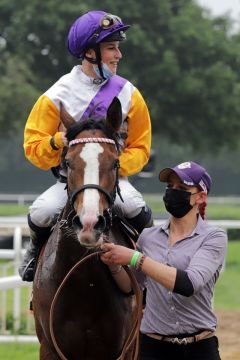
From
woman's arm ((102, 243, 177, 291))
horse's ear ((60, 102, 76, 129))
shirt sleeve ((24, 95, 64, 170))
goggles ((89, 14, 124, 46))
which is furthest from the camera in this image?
goggles ((89, 14, 124, 46))

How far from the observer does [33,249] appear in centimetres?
554

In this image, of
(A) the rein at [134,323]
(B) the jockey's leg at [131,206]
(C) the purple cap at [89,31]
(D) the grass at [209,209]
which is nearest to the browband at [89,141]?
(A) the rein at [134,323]

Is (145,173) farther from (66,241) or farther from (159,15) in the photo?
(159,15)

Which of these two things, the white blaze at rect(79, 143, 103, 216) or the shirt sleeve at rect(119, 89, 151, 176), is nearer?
the white blaze at rect(79, 143, 103, 216)

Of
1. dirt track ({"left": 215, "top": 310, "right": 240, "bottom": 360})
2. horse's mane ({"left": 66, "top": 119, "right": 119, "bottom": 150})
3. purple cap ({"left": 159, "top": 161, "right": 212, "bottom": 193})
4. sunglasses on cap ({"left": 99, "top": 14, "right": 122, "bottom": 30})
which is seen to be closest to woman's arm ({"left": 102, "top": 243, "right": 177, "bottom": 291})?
purple cap ({"left": 159, "top": 161, "right": 212, "bottom": 193})

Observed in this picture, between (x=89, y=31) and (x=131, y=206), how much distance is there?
103 cm

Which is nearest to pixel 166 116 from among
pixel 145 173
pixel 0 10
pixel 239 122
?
pixel 239 122

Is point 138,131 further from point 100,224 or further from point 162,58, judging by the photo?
point 162,58

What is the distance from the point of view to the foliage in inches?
1262

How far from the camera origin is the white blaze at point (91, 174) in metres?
4.20

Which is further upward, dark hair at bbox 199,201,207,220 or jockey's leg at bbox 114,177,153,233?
dark hair at bbox 199,201,207,220

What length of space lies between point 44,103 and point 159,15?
28977mm

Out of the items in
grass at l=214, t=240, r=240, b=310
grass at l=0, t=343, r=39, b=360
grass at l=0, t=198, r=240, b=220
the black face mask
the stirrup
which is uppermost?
the black face mask

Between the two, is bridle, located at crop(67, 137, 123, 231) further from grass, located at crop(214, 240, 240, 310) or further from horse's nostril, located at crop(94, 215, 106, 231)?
grass, located at crop(214, 240, 240, 310)
